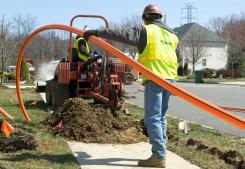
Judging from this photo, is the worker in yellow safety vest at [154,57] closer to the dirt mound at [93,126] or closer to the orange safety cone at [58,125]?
the dirt mound at [93,126]

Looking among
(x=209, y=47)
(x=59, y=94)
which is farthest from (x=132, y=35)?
(x=209, y=47)

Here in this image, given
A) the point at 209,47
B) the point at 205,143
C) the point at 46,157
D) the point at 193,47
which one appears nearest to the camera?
the point at 46,157

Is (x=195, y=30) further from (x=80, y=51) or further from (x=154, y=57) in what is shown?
(x=154, y=57)

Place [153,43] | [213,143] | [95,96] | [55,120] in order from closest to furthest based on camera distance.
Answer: [153,43] < [213,143] < [55,120] < [95,96]

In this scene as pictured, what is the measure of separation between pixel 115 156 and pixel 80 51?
18.2 feet

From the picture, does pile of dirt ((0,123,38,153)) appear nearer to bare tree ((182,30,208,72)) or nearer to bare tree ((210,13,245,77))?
bare tree ((210,13,245,77))

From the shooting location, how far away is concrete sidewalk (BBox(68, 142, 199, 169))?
6.01 metres

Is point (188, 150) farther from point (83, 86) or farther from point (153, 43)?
point (83, 86)

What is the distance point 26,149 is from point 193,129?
4.06m

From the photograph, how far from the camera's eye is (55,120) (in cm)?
854

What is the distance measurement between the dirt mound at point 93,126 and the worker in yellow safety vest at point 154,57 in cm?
161

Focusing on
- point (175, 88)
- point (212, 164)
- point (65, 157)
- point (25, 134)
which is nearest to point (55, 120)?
point (25, 134)

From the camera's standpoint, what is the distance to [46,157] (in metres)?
6.23

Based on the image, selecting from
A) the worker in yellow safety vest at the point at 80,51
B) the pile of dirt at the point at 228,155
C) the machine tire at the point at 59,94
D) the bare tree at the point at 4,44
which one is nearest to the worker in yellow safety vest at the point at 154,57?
the pile of dirt at the point at 228,155
